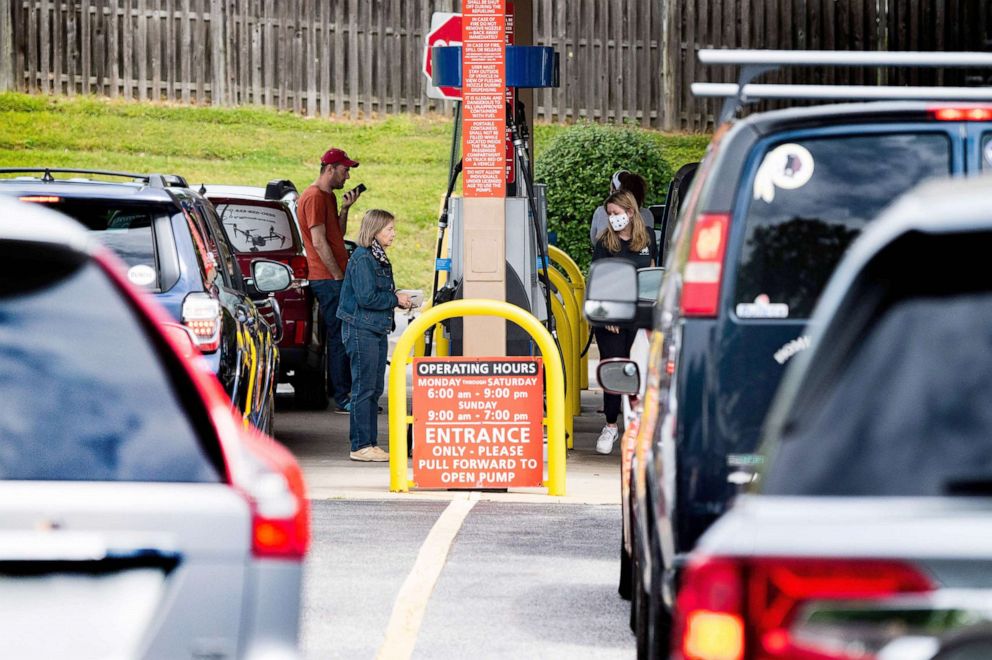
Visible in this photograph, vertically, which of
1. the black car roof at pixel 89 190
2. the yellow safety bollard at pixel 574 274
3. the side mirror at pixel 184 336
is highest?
the black car roof at pixel 89 190

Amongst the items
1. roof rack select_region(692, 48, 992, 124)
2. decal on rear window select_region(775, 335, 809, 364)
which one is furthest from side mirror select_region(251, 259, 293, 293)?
decal on rear window select_region(775, 335, 809, 364)

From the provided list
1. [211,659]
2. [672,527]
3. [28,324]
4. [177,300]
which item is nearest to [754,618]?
[211,659]

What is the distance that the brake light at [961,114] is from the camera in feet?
17.3

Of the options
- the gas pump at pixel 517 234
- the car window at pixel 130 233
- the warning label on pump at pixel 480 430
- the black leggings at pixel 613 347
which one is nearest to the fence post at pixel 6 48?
the gas pump at pixel 517 234

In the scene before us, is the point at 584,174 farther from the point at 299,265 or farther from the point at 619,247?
the point at 619,247

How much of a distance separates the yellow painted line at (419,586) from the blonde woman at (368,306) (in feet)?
6.71

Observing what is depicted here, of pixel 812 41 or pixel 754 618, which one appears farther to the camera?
pixel 812 41

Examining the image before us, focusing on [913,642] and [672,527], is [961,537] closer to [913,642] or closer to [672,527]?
[913,642]

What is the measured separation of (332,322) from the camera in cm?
1563

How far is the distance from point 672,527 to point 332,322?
10.4 metres

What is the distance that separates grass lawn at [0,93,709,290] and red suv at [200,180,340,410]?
10.1 metres

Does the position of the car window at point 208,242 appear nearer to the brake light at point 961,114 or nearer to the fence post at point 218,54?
the brake light at point 961,114

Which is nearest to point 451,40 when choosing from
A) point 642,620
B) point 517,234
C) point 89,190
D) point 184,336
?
point 517,234

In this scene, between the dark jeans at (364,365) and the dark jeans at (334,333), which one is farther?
the dark jeans at (334,333)
